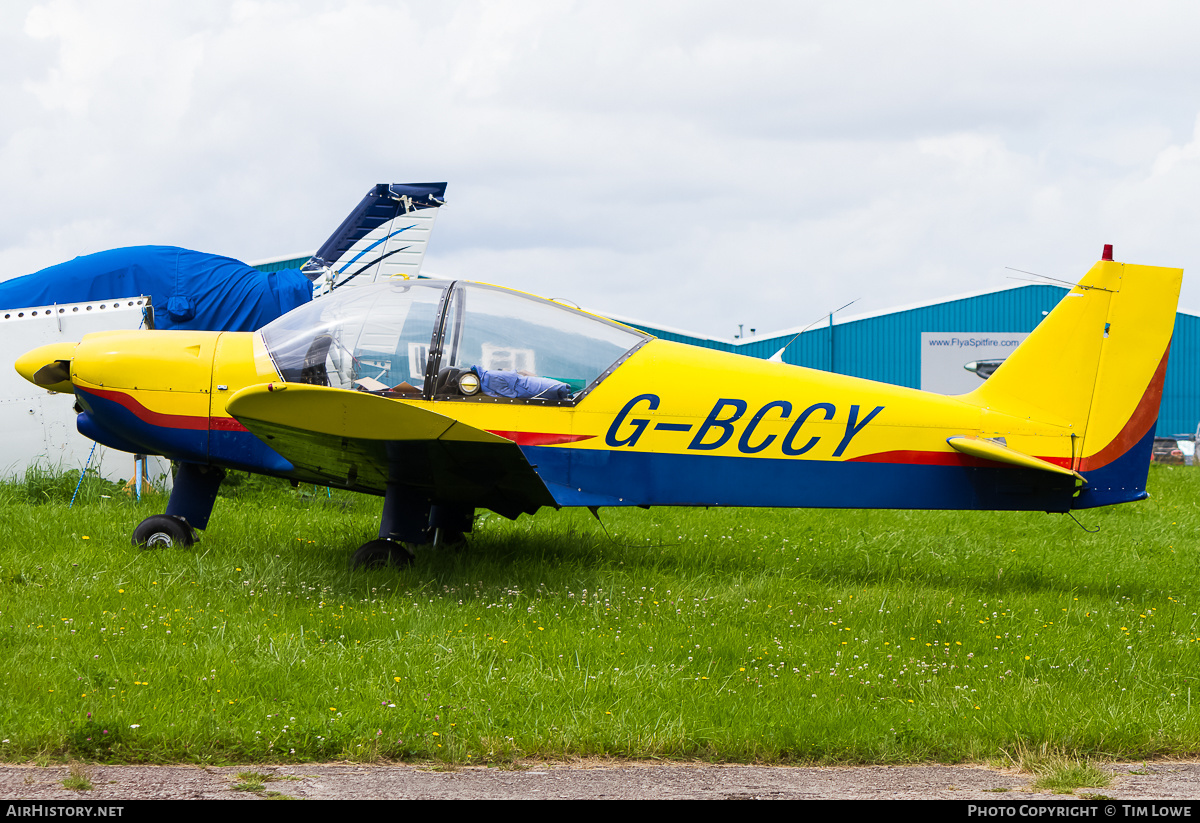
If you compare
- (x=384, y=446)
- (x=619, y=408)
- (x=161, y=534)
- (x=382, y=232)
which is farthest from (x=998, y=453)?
(x=382, y=232)

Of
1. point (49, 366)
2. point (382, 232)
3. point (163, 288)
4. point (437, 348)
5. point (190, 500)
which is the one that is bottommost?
point (190, 500)

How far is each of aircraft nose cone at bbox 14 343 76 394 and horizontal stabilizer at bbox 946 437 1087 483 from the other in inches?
227

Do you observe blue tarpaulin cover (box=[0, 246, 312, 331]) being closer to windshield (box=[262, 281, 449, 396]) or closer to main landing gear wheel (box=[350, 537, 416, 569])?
windshield (box=[262, 281, 449, 396])

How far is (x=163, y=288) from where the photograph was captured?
10727 mm

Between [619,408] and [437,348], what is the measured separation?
1213mm

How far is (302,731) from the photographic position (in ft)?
11.5

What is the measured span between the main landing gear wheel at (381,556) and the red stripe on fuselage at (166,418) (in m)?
1.10

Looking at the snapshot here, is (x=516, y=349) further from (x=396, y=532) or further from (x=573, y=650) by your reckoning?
(x=573, y=650)

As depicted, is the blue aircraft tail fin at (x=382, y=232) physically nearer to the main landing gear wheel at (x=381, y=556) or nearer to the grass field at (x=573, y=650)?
the grass field at (x=573, y=650)

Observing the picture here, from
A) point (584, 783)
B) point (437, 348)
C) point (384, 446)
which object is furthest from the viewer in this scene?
point (437, 348)

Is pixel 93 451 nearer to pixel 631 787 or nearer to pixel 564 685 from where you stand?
pixel 564 685

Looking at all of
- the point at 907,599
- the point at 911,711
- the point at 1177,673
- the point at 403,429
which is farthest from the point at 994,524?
the point at 403,429
